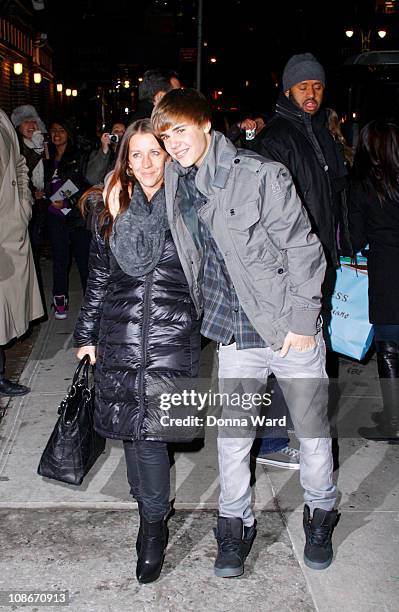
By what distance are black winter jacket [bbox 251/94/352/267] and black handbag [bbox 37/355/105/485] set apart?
1583mm

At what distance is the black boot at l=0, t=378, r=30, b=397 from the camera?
559cm

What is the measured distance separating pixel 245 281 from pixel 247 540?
118cm

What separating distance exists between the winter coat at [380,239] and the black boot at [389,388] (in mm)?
224

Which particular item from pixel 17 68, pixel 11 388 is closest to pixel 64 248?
pixel 11 388

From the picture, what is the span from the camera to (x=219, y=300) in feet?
10.7

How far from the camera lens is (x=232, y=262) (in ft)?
10.2

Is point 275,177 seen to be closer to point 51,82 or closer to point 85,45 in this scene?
point 51,82

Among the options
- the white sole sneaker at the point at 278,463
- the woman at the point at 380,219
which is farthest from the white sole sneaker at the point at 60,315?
the woman at the point at 380,219

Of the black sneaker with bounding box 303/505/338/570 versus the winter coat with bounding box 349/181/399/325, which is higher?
the winter coat with bounding box 349/181/399/325

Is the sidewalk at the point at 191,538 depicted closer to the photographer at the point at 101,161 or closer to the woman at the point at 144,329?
the woman at the point at 144,329

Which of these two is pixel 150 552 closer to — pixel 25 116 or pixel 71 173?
pixel 71 173

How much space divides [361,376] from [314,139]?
95.3 inches

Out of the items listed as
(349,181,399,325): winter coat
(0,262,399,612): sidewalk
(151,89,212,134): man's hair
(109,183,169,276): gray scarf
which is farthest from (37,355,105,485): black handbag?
(349,181,399,325): winter coat

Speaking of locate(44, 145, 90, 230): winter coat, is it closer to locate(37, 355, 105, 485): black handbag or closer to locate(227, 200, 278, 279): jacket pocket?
locate(37, 355, 105, 485): black handbag
